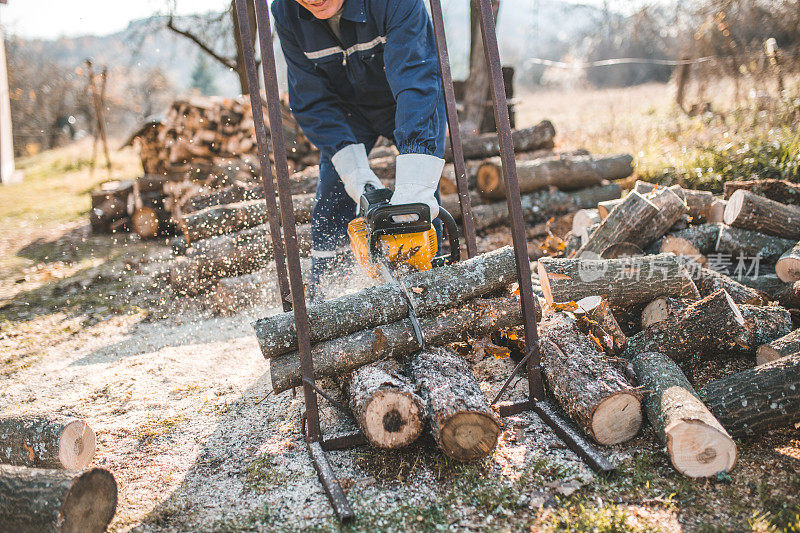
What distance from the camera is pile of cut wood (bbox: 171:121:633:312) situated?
184 inches

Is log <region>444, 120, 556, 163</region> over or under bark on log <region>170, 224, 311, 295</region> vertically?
over

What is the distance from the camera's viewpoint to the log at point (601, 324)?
2.69 m

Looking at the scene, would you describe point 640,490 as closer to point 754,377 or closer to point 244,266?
point 754,377

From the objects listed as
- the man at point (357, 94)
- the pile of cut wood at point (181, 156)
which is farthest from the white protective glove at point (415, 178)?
the pile of cut wood at point (181, 156)

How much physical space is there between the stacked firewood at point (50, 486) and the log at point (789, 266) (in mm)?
3666

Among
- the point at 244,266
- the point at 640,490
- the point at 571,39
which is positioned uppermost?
the point at 571,39

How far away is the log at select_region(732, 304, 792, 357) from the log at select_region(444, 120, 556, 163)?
13.3ft

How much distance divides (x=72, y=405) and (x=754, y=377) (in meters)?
3.40

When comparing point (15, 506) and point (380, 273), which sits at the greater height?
point (380, 273)

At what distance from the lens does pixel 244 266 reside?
4.80 metres

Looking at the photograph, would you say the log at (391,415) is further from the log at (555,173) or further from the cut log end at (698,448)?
the log at (555,173)

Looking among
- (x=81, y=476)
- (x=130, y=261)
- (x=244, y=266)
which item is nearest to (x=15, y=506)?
(x=81, y=476)


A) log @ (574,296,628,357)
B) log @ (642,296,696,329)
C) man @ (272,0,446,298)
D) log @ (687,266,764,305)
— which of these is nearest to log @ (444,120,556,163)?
man @ (272,0,446,298)

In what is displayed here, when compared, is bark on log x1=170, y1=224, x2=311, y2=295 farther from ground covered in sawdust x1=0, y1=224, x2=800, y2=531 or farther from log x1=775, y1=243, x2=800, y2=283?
log x1=775, y1=243, x2=800, y2=283
